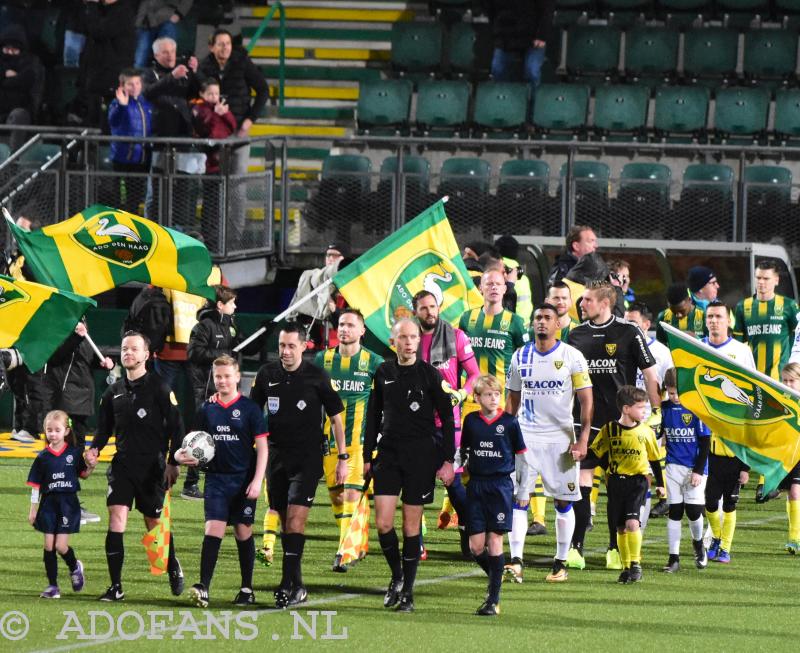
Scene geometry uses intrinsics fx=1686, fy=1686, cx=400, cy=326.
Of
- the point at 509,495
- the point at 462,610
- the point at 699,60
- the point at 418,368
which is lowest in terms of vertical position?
the point at 462,610

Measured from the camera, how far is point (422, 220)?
13.9m

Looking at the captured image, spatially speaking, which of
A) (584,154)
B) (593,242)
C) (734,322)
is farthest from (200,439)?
(584,154)

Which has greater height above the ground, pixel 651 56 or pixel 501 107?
pixel 651 56

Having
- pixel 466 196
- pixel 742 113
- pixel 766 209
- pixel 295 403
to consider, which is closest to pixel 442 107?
pixel 466 196

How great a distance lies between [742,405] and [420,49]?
1368 cm

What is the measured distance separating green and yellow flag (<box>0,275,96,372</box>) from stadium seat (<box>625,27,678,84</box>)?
13.5 meters

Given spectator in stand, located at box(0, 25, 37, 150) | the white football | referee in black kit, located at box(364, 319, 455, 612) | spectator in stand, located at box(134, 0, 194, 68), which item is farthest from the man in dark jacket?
the white football

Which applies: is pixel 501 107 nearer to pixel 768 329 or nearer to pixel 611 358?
pixel 768 329

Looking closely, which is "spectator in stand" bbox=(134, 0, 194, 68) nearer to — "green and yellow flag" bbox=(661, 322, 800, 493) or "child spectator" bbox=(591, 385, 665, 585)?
"child spectator" bbox=(591, 385, 665, 585)

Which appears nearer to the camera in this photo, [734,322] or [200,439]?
[200,439]

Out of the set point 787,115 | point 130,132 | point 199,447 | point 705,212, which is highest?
point 787,115

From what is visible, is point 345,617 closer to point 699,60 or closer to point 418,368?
point 418,368

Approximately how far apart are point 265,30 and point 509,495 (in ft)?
53.4

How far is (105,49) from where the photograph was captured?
69.2 feet
